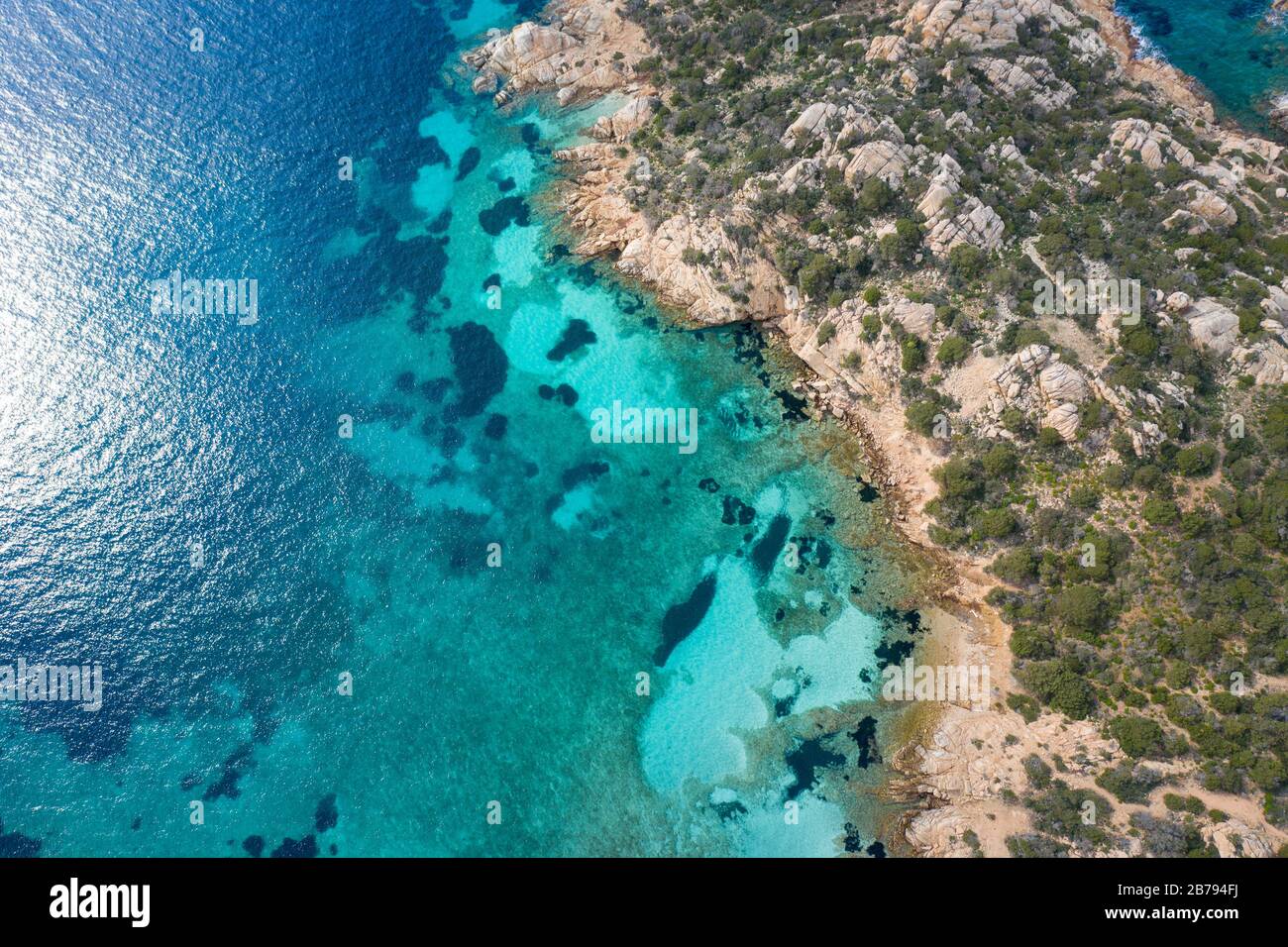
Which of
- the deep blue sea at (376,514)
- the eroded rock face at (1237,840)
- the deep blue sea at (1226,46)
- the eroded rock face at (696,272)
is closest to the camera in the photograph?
the eroded rock face at (1237,840)

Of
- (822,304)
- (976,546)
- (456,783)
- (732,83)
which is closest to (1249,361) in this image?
(976,546)

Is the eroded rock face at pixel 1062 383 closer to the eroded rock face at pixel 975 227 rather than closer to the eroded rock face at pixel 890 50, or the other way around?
the eroded rock face at pixel 975 227

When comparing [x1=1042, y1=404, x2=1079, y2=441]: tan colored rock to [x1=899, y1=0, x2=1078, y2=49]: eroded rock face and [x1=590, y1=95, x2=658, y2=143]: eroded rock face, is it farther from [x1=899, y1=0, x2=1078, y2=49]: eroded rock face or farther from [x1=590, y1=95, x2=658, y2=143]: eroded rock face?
[x1=590, y1=95, x2=658, y2=143]: eroded rock face

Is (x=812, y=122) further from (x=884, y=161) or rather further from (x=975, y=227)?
(x=975, y=227)

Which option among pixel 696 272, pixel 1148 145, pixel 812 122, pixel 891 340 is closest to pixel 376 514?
pixel 696 272

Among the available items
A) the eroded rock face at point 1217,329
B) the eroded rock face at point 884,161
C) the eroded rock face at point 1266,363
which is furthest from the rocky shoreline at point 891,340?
the eroded rock face at point 1266,363

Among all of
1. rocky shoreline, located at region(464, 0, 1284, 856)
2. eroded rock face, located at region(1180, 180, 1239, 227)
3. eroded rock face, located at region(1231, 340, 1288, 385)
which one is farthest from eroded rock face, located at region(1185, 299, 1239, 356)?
eroded rock face, located at region(1180, 180, 1239, 227)
